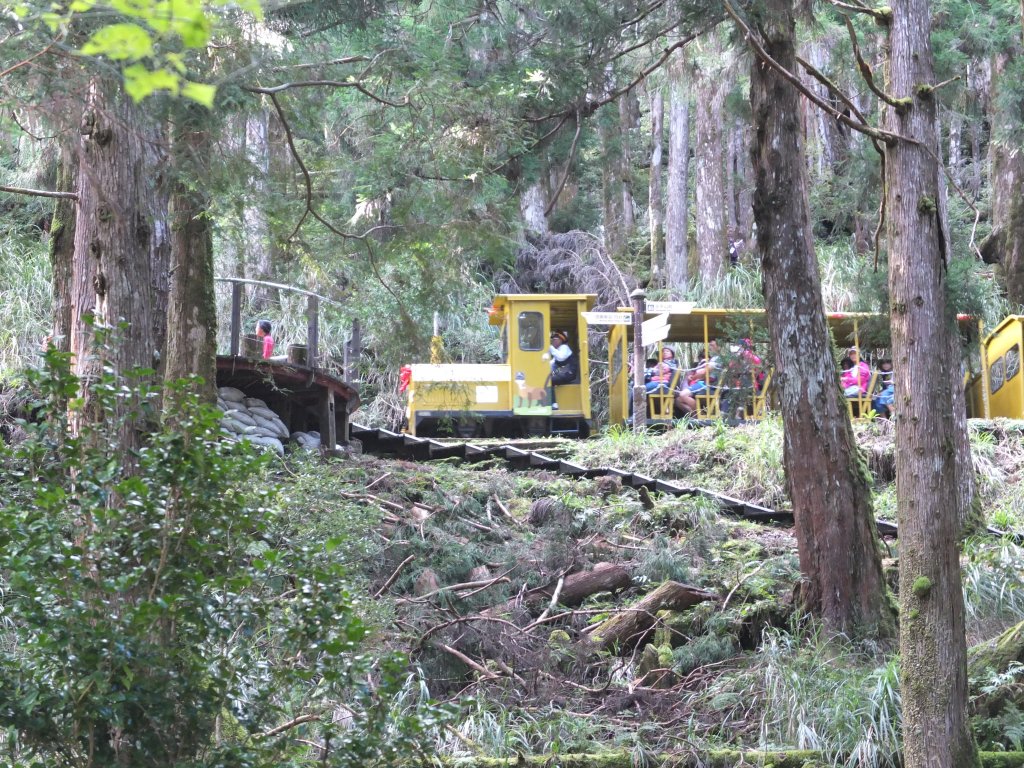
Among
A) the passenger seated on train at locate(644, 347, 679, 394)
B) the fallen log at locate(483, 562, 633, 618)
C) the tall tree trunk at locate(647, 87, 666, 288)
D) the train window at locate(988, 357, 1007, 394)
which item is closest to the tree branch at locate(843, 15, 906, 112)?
the fallen log at locate(483, 562, 633, 618)

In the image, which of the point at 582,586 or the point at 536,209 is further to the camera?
the point at 536,209

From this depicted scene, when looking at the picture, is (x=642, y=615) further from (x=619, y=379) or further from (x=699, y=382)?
(x=619, y=379)

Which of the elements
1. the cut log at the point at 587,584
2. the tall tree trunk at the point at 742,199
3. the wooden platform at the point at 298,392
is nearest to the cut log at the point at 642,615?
the cut log at the point at 587,584

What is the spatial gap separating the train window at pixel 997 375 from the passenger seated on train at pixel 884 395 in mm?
1554

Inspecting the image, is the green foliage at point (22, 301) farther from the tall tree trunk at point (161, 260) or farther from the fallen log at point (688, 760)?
the fallen log at point (688, 760)

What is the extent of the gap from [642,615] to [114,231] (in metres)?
4.63

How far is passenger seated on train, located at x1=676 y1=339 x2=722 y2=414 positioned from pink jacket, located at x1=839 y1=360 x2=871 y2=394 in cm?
197

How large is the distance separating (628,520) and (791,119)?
4346 millimetres

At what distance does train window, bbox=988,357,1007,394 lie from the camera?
59.3ft

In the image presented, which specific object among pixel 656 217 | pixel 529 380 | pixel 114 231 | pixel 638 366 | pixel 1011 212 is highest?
pixel 656 217

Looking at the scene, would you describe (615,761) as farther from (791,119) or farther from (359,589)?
(791,119)

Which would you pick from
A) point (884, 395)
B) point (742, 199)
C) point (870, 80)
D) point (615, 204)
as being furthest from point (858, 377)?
point (742, 199)

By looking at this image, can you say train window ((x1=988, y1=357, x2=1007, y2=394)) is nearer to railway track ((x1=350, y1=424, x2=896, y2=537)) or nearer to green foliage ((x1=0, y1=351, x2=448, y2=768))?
railway track ((x1=350, y1=424, x2=896, y2=537))

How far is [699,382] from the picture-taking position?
18.2m
